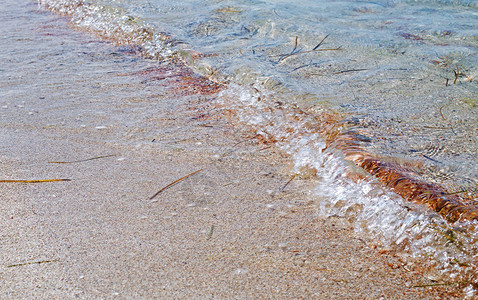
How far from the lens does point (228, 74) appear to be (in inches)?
142

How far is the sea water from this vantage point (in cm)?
178

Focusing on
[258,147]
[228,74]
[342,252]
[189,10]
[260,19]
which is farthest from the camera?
[189,10]

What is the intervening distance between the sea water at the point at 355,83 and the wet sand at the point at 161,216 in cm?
16

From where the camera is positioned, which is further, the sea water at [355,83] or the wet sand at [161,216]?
the sea water at [355,83]

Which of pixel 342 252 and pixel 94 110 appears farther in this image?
pixel 94 110

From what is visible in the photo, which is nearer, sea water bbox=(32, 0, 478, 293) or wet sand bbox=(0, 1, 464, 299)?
wet sand bbox=(0, 1, 464, 299)

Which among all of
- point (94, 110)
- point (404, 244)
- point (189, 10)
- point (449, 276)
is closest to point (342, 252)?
point (404, 244)

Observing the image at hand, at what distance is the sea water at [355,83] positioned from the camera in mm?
1775

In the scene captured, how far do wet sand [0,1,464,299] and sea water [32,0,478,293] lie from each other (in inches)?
6.1

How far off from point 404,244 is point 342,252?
26 centimetres

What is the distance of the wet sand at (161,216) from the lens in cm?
143

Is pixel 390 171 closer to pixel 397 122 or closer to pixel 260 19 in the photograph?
pixel 397 122

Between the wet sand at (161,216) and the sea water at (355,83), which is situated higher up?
the sea water at (355,83)

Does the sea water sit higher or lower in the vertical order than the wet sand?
higher
